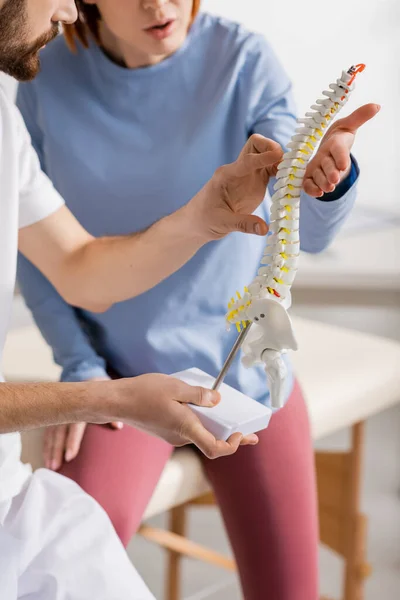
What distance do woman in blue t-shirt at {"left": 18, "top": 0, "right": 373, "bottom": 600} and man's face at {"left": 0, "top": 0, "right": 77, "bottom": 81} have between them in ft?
0.50

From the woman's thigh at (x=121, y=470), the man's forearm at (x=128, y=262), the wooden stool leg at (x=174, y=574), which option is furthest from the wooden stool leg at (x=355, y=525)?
the man's forearm at (x=128, y=262)

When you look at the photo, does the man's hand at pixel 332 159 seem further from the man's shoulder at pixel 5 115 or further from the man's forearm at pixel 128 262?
the man's shoulder at pixel 5 115

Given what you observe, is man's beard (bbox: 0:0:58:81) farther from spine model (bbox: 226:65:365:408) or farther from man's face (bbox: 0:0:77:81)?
spine model (bbox: 226:65:365:408)

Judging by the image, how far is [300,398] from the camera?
4.39 feet

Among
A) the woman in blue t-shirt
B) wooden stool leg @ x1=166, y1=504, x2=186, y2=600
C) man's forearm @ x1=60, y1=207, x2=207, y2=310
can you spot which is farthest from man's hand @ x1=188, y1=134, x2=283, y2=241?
wooden stool leg @ x1=166, y1=504, x2=186, y2=600

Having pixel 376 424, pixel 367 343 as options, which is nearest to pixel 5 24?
pixel 367 343

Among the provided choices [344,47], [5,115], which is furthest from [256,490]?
[344,47]

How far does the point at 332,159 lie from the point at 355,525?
1.02 meters

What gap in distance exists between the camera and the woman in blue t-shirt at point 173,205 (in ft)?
4.09

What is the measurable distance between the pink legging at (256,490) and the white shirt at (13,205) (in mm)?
146

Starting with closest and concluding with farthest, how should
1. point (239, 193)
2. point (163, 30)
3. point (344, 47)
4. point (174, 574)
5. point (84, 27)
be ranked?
point (239, 193)
point (163, 30)
point (84, 27)
point (174, 574)
point (344, 47)

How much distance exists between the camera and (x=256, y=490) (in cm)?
126

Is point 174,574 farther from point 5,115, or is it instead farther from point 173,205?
point 5,115

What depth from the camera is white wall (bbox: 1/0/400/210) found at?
227cm
